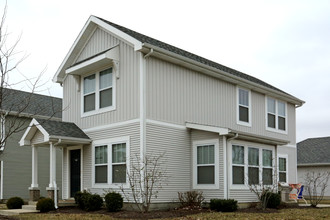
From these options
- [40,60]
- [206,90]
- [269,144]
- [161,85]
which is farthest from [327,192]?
[40,60]

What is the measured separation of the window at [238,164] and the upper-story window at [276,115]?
217 inches

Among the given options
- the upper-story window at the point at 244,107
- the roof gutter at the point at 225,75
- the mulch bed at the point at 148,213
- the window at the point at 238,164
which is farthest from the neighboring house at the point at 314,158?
the mulch bed at the point at 148,213

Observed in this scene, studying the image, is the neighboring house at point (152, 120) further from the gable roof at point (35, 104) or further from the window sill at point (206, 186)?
the gable roof at point (35, 104)

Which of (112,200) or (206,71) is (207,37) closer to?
(206,71)

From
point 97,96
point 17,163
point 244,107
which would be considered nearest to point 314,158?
point 244,107

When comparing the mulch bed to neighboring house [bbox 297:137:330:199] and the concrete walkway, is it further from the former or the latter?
neighboring house [bbox 297:137:330:199]

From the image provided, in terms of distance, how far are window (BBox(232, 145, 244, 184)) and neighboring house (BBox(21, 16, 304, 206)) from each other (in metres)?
0.04

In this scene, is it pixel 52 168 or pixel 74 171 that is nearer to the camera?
pixel 52 168

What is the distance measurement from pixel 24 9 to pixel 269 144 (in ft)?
38.9

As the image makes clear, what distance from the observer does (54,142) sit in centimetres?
1631

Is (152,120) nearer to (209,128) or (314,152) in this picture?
(209,128)

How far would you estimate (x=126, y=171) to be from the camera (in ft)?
50.2

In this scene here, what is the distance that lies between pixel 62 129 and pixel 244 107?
28.1ft

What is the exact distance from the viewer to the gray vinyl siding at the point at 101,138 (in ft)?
49.8
